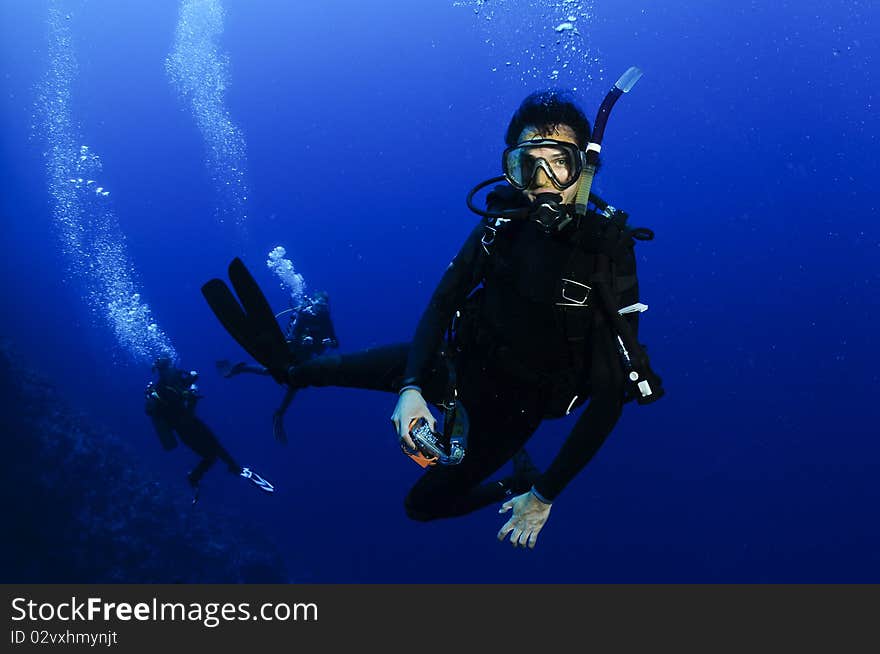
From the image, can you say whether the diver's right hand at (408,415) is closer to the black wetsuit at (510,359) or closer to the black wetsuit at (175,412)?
the black wetsuit at (510,359)

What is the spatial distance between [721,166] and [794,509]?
3018 centimetres

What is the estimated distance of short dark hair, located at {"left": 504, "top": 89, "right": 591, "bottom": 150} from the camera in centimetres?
258

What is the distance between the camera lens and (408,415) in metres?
2.42

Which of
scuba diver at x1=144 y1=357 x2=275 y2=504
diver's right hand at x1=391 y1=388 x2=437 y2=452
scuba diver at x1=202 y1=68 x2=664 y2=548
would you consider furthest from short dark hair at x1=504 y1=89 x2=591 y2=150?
scuba diver at x1=144 y1=357 x2=275 y2=504

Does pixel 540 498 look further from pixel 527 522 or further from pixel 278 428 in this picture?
pixel 278 428

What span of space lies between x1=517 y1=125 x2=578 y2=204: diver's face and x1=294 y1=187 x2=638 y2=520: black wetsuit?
0.10m

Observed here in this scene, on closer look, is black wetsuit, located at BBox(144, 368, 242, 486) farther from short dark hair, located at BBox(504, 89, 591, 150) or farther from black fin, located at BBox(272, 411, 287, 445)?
short dark hair, located at BBox(504, 89, 591, 150)

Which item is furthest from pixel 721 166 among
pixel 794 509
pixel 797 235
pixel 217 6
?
pixel 217 6

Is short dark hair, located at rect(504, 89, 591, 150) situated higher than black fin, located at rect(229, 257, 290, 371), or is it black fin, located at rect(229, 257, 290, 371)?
short dark hair, located at rect(504, 89, 591, 150)

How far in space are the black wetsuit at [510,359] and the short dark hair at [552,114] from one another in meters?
0.37

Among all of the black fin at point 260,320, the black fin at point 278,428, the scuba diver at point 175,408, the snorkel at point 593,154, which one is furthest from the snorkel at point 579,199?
the scuba diver at point 175,408

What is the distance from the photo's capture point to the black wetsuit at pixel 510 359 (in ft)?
7.67
